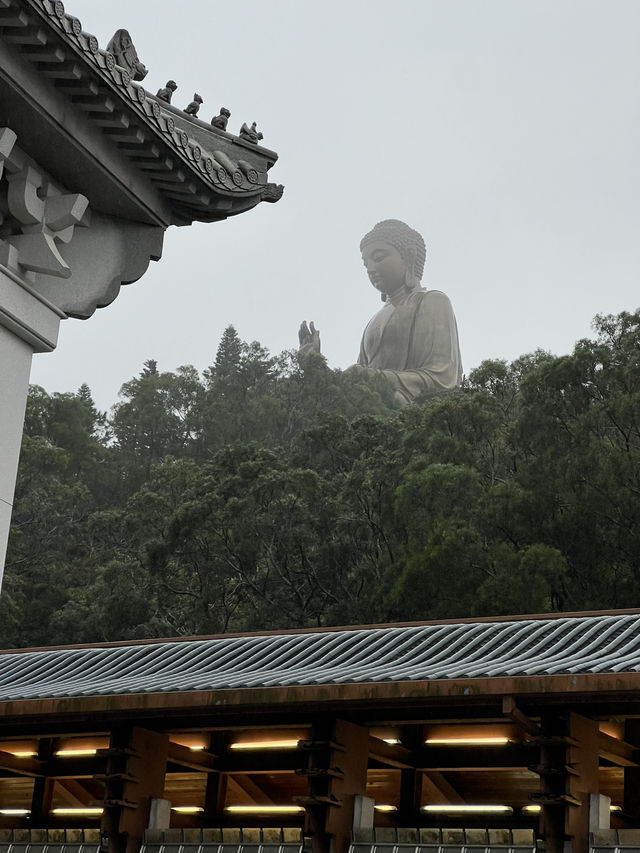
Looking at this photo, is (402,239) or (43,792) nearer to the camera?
(43,792)

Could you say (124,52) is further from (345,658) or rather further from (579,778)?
(579,778)

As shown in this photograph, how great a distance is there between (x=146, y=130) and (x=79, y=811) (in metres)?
7.23

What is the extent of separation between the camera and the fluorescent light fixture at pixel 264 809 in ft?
39.6

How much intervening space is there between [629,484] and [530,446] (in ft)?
10.4

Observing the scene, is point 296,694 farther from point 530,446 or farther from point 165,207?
point 530,446

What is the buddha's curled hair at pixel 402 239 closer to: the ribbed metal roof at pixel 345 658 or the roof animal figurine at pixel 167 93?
the ribbed metal roof at pixel 345 658

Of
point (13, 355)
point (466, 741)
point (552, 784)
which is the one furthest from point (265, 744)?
point (13, 355)

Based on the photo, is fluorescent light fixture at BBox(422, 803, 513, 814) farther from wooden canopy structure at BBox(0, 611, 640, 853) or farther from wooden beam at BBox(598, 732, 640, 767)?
wooden beam at BBox(598, 732, 640, 767)

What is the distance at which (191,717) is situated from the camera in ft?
37.3

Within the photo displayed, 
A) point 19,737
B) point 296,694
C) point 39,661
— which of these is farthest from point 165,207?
point 39,661

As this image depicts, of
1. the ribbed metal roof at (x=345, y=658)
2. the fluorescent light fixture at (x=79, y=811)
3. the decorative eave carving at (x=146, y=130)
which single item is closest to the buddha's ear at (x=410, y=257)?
the ribbed metal roof at (x=345, y=658)

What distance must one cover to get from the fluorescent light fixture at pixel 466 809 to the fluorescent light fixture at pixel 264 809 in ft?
4.30

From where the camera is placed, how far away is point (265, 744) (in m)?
11.7

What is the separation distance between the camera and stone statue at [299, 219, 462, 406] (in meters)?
54.5
